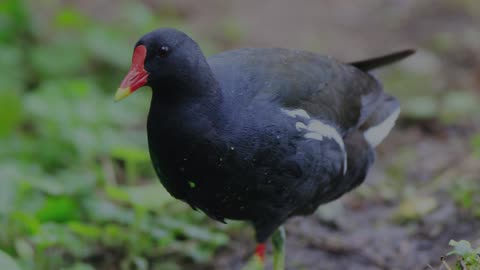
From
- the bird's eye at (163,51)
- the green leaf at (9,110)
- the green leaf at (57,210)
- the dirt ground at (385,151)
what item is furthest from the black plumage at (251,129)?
the green leaf at (9,110)

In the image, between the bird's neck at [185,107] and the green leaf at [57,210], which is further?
the green leaf at [57,210]

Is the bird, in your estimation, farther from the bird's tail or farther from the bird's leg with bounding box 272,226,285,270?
the bird's tail

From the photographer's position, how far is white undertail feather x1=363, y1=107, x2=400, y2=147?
4695 mm

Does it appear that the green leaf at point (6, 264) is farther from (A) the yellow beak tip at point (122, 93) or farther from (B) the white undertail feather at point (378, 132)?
(B) the white undertail feather at point (378, 132)

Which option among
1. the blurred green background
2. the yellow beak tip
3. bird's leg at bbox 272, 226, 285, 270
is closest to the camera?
the yellow beak tip

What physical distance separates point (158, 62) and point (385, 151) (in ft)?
10.6

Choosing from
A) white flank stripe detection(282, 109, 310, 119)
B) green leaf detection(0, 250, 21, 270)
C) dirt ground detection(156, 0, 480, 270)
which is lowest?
dirt ground detection(156, 0, 480, 270)

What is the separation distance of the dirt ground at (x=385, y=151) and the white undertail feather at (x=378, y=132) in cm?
64

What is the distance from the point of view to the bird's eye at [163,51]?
3.55m

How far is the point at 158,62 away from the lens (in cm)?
355

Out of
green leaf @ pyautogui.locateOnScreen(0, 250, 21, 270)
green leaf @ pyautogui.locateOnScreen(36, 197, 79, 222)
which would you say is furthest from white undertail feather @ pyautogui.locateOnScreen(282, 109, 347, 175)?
green leaf @ pyautogui.locateOnScreen(36, 197, 79, 222)

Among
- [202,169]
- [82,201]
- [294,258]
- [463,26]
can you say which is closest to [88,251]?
[82,201]

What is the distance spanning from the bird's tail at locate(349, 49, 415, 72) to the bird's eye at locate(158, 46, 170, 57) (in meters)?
1.57

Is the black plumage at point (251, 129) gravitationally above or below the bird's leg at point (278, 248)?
above
